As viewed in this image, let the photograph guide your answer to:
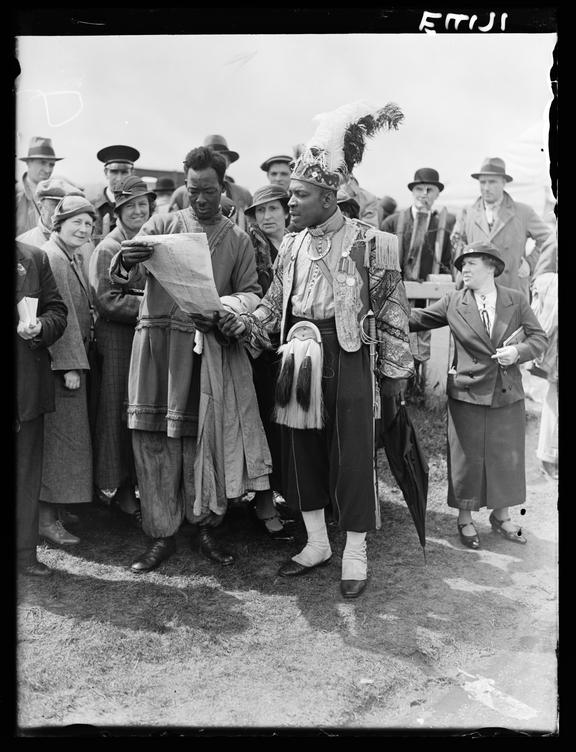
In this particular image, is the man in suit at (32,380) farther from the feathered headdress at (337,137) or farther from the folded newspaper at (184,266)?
the feathered headdress at (337,137)

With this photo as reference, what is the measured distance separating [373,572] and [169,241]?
220 centimetres

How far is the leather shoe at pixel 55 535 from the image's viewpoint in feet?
14.8

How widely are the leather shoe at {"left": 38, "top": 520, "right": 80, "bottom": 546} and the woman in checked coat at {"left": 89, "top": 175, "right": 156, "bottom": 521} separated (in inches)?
13.4

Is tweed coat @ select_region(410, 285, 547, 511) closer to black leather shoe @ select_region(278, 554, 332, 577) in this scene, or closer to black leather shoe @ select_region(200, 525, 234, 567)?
black leather shoe @ select_region(278, 554, 332, 577)

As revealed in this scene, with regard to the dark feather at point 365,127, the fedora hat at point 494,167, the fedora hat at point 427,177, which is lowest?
the dark feather at point 365,127

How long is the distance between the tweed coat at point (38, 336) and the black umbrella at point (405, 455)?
6.01 ft

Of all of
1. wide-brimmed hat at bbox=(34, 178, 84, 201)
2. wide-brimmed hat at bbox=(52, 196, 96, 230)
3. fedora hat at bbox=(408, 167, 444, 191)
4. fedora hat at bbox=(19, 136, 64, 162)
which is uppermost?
fedora hat at bbox=(408, 167, 444, 191)

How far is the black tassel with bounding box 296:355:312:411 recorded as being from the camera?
401 cm

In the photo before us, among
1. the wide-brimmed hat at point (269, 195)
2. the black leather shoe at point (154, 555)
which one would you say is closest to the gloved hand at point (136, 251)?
the wide-brimmed hat at point (269, 195)

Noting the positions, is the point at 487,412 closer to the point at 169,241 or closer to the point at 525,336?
the point at 525,336

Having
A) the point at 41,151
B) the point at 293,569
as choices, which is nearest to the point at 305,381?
the point at 293,569

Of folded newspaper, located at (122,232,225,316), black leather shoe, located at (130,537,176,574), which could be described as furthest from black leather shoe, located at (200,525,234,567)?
folded newspaper, located at (122,232,225,316)

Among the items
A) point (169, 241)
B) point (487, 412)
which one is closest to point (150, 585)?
point (169, 241)

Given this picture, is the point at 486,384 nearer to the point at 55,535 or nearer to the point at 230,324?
the point at 230,324
